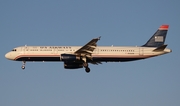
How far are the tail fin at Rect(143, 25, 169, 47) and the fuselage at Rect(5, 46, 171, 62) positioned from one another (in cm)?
204

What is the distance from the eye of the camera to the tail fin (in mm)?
72438

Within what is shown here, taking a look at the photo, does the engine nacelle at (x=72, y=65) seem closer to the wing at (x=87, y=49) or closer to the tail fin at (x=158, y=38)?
the wing at (x=87, y=49)

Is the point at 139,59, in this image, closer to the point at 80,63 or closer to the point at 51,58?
the point at 80,63

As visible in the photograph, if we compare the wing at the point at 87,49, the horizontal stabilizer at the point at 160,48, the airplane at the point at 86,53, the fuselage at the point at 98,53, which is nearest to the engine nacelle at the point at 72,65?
the airplane at the point at 86,53

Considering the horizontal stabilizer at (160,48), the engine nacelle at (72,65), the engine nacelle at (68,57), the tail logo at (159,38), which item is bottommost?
the engine nacelle at (72,65)

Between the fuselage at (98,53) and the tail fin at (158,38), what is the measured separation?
6.69ft

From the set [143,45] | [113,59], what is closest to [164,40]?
[143,45]

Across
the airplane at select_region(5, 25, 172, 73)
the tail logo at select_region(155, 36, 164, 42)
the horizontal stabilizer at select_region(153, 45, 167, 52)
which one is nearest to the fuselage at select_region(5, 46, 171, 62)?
the airplane at select_region(5, 25, 172, 73)

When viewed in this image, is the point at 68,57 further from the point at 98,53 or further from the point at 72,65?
the point at 98,53

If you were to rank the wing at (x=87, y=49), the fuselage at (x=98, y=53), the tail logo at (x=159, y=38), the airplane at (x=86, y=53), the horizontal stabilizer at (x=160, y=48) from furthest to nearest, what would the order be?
the tail logo at (x=159, y=38) → the fuselage at (x=98, y=53) → the airplane at (x=86, y=53) → the horizontal stabilizer at (x=160, y=48) → the wing at (x=87, y=49)

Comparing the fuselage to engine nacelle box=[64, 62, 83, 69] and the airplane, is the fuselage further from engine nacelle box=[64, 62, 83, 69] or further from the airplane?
engine nacelle box=[64, 62, 83, 69]

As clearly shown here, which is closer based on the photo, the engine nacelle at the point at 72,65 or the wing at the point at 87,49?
the wing at the point at 87,49

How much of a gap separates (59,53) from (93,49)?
6.05m

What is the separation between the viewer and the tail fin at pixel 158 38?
72438 millimetres
